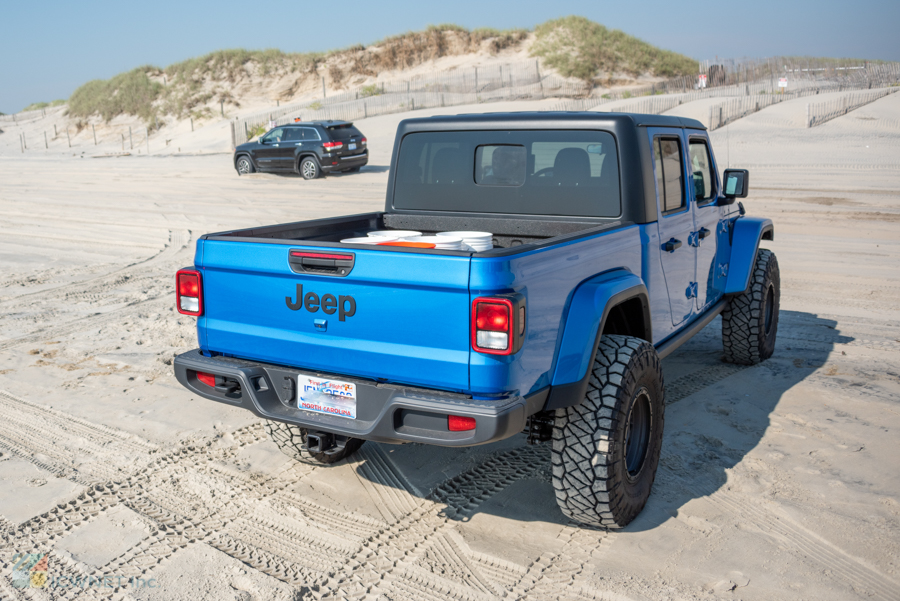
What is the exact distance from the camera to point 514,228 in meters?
4.55

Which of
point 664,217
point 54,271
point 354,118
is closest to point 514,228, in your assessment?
point 664,217

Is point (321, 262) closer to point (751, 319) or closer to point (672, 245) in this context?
point (672, 245)

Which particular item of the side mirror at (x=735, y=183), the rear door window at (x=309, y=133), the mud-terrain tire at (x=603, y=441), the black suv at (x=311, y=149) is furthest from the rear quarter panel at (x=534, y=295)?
the rear door window at (x=309, y=133)

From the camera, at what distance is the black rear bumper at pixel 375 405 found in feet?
9.78

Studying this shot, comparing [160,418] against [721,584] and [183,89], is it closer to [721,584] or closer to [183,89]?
[721,584]

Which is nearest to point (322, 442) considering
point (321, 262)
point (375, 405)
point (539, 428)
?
point (375, 405)

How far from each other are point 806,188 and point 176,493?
15195 mm

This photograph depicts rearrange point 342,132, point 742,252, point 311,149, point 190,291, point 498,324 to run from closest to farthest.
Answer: point 498,324, point 190,291, point 742,252, point 311,149, point 342,132

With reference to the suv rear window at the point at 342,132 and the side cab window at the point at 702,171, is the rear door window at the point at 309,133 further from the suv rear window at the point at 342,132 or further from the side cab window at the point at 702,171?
the side cab window at the point at 702,171

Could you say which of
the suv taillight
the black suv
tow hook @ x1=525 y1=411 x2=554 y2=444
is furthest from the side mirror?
the black suv

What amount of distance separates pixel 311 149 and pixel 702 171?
17300 millimetres

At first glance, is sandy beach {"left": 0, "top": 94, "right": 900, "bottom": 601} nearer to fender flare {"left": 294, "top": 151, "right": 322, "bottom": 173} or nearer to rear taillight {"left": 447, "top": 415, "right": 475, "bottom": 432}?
rear taillight {"left": 447, "top": 415, "right": 475, "bottom": 432}

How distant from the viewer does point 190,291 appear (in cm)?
382

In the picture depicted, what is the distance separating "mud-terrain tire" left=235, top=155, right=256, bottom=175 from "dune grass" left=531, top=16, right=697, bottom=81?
105ft
